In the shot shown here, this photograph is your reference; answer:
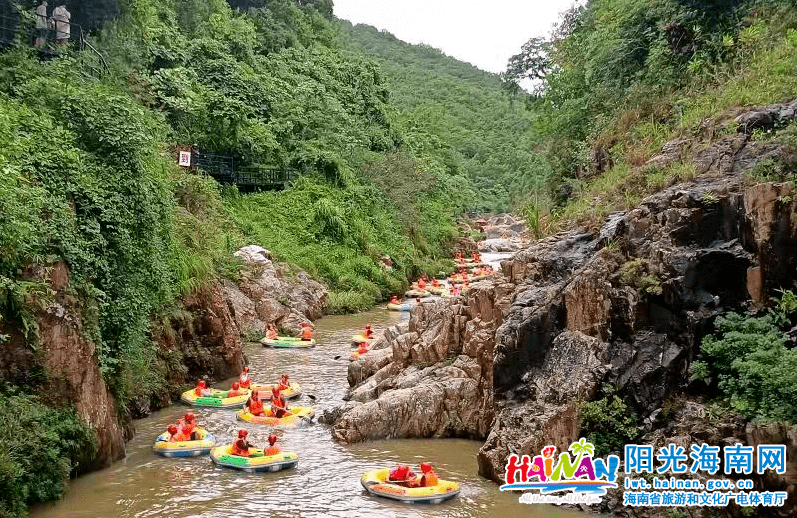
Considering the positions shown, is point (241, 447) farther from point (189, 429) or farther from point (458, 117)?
point (458, 117)

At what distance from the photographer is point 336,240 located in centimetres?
3262

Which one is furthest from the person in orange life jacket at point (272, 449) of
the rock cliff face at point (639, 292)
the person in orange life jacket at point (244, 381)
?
the person in orange life jacket at point (244, 381)

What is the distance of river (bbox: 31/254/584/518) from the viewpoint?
11.1 metres

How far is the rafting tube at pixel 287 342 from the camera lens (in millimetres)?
22766

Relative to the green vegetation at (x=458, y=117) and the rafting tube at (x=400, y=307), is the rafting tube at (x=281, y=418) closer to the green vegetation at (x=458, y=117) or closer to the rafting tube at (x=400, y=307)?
the rafting tube at (x=400, y=307)

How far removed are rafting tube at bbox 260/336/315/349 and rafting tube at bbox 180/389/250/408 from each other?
572 cm

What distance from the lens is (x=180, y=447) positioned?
13523 millimetres

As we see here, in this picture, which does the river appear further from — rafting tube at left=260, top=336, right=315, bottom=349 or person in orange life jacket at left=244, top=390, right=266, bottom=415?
rafting tube at left=260, top=336, right=315, bottom=349

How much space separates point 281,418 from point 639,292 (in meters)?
7.55

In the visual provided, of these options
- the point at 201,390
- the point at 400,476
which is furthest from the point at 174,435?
the point at 400,476

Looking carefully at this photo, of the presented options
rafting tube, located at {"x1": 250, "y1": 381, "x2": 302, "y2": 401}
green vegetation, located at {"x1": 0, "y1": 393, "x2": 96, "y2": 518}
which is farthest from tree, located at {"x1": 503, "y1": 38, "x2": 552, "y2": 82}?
green vegetation, located at {"x1": 0, "y1": 393, "x2": 96, "y2": 518}

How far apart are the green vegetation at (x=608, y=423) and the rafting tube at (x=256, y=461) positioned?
4.75 m

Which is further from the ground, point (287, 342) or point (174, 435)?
point (287, 342)

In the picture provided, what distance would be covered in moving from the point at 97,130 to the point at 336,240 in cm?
1900
